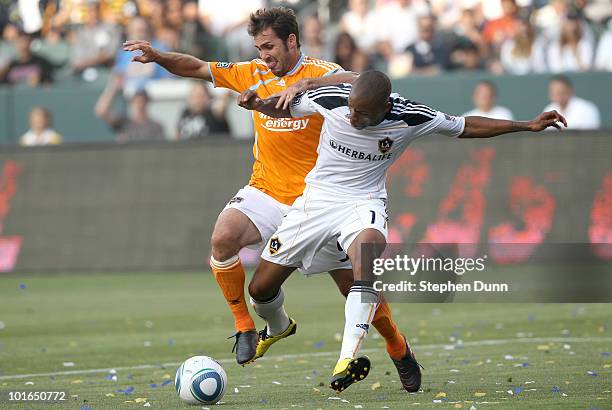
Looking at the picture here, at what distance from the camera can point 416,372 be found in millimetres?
8312

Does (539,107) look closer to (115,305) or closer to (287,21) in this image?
(115,305)

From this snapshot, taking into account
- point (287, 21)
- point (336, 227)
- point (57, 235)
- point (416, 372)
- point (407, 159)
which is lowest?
point (57, 235)

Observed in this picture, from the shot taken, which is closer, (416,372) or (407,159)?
(416,372)

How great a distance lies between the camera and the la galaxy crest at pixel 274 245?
848 cm

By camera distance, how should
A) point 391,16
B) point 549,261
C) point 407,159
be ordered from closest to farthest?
point 549,261 < point 407,159 < point 391,16

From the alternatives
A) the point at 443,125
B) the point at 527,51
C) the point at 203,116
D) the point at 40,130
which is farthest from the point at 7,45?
the point at 443,125

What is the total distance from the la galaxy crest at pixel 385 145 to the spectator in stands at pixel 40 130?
11.6 m

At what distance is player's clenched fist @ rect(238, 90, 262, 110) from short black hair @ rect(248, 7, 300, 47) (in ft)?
3.10

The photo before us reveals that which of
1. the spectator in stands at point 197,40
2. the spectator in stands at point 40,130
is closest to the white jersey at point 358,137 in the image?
the spectator in stands at point 40,130

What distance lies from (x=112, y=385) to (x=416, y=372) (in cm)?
221

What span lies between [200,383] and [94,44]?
14.1 m

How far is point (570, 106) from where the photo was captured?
Answer: 56.1 feet

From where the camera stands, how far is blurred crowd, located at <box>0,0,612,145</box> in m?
18.3

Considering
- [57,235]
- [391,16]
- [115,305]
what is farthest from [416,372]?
[391,16]
